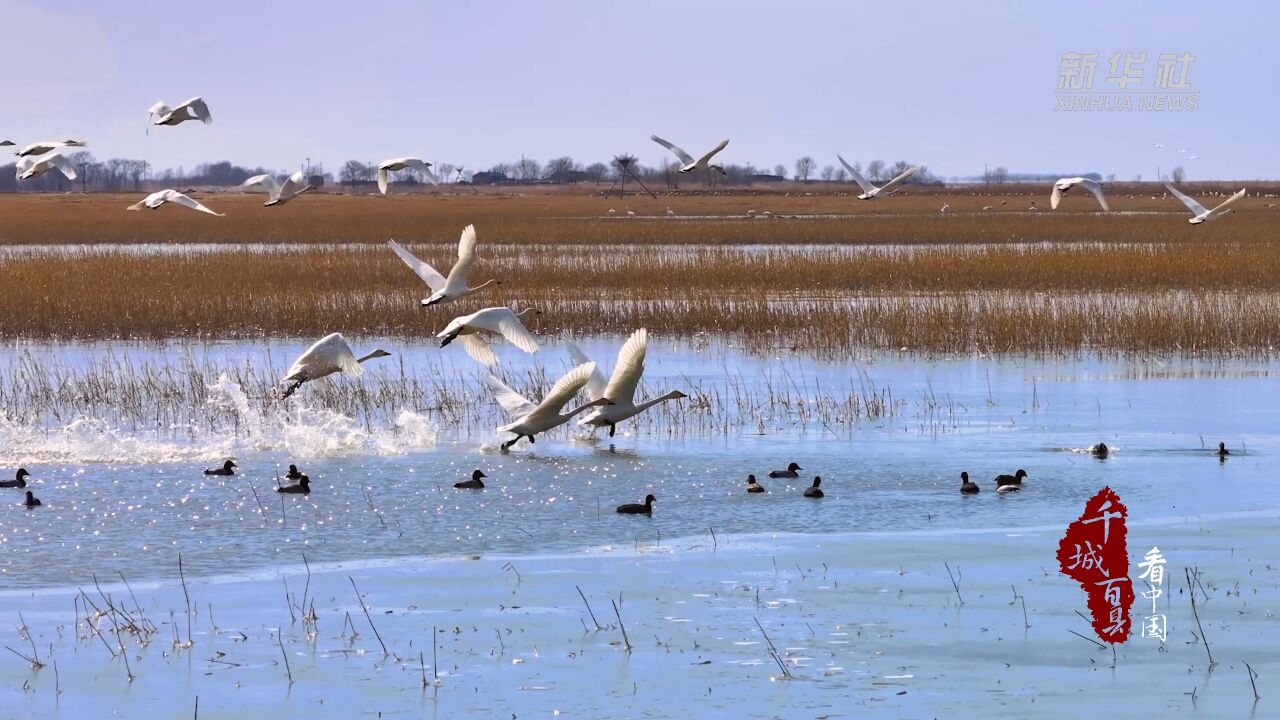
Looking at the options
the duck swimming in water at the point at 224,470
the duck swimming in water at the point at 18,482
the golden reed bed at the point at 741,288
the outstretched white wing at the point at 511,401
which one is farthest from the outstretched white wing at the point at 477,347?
the golden reed bed at the point at 741,288

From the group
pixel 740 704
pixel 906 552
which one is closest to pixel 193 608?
pixel 740 704

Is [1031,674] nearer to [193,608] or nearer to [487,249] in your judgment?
[193,608]

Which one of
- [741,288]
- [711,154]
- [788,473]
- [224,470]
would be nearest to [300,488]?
[224,470]

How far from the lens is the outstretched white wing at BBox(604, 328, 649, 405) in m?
13.7

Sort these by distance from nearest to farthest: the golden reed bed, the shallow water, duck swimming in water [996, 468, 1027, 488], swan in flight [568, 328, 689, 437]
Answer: the shallow water < duck swimming in water [996, 468, 1027, 488] < swan in flight [568, 328, 689, 437] < the golden reed bed

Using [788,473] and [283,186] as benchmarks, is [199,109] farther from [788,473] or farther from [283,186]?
[788,473]

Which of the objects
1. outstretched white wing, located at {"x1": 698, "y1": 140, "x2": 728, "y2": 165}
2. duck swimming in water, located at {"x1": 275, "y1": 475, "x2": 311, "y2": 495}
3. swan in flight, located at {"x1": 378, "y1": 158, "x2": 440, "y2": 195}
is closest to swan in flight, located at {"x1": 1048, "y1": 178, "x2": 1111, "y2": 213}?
outstretched white wing, located at {"x1": 698, "y1": 140, "x2": 728, "y2": 165}

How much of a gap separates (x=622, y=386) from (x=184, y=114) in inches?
310

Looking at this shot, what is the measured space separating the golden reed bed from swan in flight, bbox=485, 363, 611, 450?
314 inches

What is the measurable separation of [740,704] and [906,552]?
3.56 metres

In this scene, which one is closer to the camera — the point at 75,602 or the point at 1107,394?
the point at 75,602

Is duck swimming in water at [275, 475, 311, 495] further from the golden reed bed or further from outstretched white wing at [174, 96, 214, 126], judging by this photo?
the golden reed bed

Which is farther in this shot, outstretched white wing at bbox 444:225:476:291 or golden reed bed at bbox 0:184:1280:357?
golden reed bed at bbox 0:184:1280:357

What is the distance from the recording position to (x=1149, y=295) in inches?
1182
